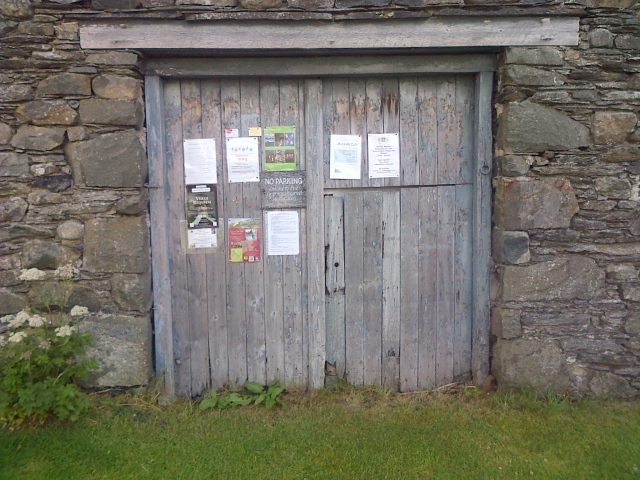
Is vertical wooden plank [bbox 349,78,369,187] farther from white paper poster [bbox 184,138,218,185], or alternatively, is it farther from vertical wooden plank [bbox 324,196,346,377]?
white paper poster [bbox 184,138,218,185]

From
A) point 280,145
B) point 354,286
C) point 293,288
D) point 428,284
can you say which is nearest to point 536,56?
point 428,284

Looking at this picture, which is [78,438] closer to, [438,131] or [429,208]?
[429,208]

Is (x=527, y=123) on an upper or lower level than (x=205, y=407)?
upper

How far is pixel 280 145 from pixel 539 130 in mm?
1827

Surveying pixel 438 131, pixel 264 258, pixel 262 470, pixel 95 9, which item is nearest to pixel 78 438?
pixel 262 470

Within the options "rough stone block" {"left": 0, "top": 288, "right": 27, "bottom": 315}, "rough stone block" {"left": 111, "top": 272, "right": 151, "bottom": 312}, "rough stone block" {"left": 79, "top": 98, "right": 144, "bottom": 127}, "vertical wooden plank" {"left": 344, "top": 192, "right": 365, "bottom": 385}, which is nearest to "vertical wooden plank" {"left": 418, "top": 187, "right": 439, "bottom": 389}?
"vertical wooden plank" {"left": 344, "top": 192, "right": 365, "bottom": 385}

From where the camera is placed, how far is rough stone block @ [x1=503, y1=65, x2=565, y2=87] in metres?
3.28

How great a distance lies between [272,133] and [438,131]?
125 centimetres

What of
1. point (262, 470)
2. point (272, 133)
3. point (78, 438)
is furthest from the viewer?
point (272, 133)

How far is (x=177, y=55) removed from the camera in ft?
11.0

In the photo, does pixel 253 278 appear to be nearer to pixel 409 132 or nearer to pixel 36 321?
pixel 36 321

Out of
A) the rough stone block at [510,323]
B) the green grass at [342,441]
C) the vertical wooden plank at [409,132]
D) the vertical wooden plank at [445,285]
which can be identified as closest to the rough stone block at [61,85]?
the green grass at [342,441]

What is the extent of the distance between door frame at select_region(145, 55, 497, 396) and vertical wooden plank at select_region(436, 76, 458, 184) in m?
0.14

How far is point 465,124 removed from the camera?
361 centimetres
